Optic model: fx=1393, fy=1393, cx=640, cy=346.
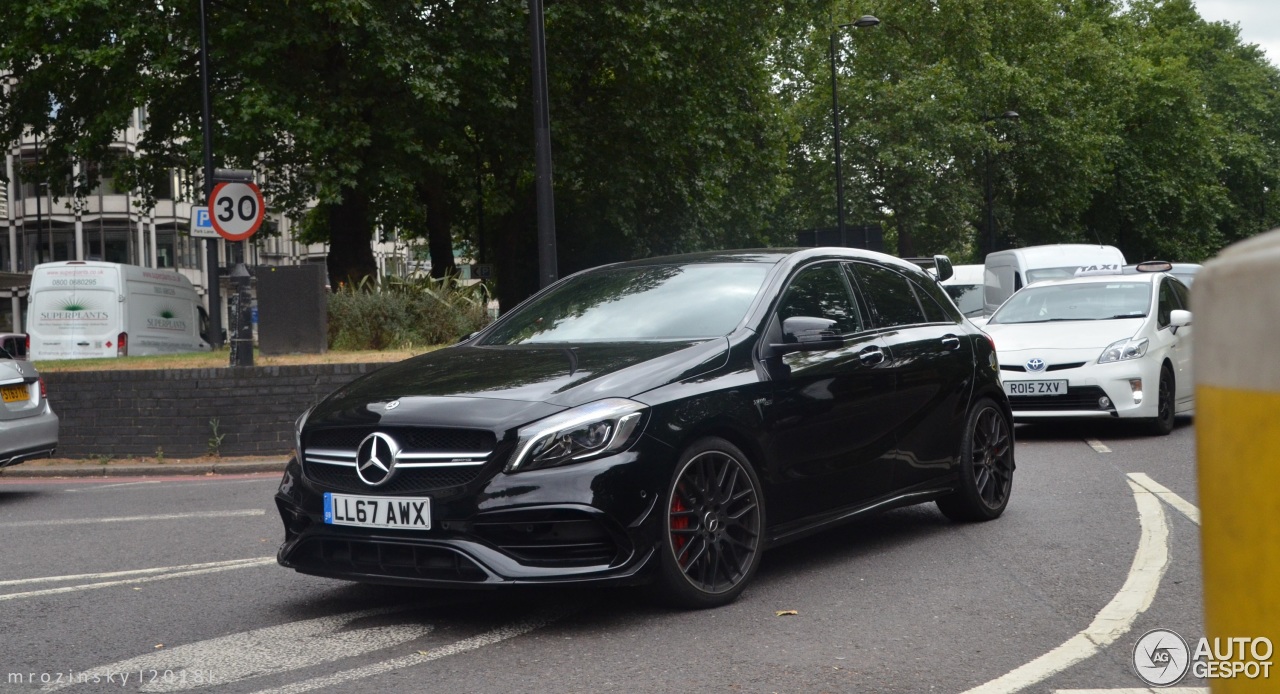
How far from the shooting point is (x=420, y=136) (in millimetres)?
23766

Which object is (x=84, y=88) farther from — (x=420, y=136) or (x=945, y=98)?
(x=945, y=98)

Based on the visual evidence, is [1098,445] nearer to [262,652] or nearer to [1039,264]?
[262,652]

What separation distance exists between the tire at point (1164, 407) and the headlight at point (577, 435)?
865 cm

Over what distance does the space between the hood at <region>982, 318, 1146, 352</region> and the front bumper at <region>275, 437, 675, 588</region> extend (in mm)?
8125

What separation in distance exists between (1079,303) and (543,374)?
31.6ft

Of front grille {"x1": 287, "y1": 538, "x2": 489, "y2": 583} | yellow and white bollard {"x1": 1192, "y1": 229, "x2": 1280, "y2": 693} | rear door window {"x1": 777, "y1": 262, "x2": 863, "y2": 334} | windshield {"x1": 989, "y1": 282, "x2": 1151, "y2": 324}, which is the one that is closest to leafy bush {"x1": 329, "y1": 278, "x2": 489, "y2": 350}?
windshield {"x1": 989, "y1": 282, "x2": 1151, "y2": 324}

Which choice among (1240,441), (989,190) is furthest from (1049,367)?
(989,190)

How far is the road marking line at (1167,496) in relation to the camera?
25.4 ft

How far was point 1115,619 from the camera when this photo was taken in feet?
16.8

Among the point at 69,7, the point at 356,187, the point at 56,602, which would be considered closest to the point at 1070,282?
the point at 56,602

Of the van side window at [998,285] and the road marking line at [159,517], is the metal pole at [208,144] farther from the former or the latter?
the van side window at [998,285]

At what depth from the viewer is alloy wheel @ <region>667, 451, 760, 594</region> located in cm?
531

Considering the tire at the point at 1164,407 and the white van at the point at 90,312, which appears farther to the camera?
the white van at the point at 90,312

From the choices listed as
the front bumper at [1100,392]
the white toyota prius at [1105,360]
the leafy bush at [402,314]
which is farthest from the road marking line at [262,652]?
the leafy bush at [402,314]
